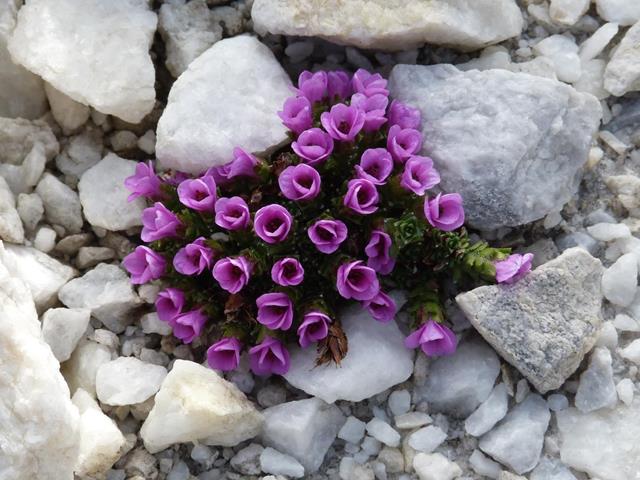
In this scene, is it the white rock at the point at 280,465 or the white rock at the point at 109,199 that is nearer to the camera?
the white rock at the point at 280,465

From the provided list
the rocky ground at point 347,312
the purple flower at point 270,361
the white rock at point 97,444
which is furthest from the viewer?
the purple flower at point 270,361

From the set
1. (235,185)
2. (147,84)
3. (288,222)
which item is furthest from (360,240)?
(147,84)

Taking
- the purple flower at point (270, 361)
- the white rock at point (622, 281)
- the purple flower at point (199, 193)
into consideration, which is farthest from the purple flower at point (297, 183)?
the white rock at point (622, 281)

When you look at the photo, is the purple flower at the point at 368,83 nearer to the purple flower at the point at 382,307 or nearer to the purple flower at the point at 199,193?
the purple flower at the point at 199,193

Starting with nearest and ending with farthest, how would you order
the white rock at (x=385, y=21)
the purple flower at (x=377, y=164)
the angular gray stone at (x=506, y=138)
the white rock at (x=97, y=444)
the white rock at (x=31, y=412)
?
the white rock at (x=31, y=412) → the white rock at (x=97, y=444) → the purple flower at (x=377, y=164) → the angular gray stone at (x=506, y=138) → the white rock at (x=385, y=21)

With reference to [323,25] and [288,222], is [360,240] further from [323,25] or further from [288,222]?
[323,25]

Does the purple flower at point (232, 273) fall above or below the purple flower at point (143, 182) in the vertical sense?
below

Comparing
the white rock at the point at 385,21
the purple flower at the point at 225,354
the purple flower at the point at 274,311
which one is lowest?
the purple flower at the point at 225,354

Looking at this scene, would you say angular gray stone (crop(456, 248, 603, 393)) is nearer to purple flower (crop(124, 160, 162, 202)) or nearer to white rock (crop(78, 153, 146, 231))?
purple flower (crop(124, 160, 162, 202))
